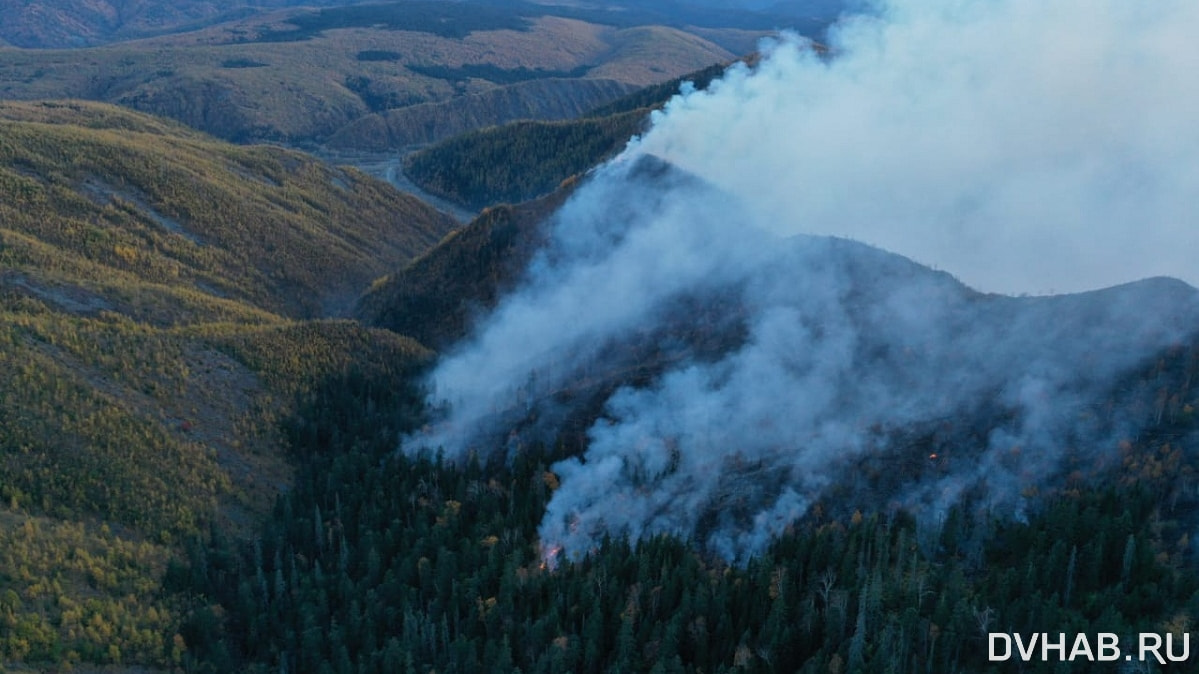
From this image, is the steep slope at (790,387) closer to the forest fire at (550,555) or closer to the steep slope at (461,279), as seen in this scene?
the forest fire at (550,555)

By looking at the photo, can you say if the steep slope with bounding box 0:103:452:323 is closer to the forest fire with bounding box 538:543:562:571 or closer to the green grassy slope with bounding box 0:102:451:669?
the green grassy slope with bounding box 0:102:451:669

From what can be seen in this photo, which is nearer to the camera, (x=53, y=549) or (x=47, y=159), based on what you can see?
(x=53, y=549)

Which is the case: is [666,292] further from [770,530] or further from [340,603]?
[340,603]

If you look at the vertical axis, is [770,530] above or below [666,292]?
below

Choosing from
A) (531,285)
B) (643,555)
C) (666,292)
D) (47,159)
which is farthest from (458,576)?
(47,159)

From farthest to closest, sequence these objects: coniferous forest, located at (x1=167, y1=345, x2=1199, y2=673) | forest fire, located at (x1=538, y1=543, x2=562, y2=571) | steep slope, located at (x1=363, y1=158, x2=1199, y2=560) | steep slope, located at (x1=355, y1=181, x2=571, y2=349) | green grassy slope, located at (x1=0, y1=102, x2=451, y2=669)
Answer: steep slope, located at (x1=355, y1=181, x2=571, y2=349), forest fire, located at (x1=538, y1=543, x2=562, y2=571), steep slope, located at (x1=363, y1=158, x2=1199, y2=560), green grassy slope, located at (x1=0, y1=102, x2=451, y2=669), coniferous forest, located at (x1=167, y1=345, x2=1199, y2=673)

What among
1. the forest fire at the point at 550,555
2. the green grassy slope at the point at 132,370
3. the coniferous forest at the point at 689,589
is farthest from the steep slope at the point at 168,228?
the forest fire at the point at 550,555

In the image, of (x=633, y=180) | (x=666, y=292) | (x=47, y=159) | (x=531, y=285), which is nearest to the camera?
(x=666, y=292)

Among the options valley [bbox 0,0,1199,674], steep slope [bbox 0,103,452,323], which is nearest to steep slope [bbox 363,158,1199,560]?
valley [bbox 0,0,1199,674]
